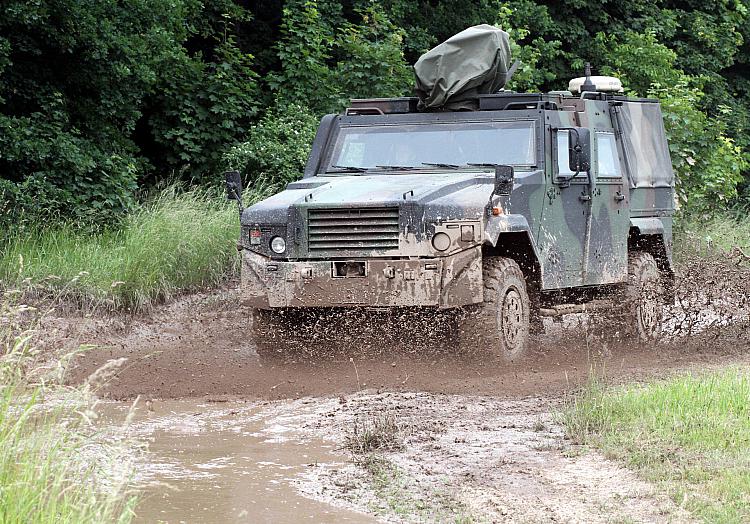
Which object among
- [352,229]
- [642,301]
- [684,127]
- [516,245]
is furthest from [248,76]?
[352,229]

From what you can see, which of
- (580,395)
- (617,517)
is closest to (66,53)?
(580,395)

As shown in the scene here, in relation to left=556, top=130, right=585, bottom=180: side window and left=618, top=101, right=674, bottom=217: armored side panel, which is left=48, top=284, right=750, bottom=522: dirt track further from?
left=556, top=130, right=585, bottom=180: side window

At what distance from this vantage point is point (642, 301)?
455 inches

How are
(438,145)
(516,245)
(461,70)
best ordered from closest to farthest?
(516,245)
(438,145)
(461,70)

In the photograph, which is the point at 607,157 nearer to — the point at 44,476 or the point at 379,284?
the point at 379,284

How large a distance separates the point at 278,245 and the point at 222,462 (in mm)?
2934

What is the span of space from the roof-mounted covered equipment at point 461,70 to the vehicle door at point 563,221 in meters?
0.85

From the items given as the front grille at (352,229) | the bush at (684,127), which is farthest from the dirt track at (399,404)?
the bush at (684,127)

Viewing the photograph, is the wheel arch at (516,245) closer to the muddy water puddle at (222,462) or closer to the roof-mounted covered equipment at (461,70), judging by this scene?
the roof-mounted covered equipment at (461,70)

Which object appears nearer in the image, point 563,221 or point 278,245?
point 278,245

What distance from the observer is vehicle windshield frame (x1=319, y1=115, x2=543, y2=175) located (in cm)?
1002

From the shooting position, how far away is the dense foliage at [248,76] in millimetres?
14180

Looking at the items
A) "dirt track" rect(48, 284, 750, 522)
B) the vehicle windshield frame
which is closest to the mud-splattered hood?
the vehicle windshield frame

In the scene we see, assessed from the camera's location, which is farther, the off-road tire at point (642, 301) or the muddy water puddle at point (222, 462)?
the off-road tire at point (642, 301)
